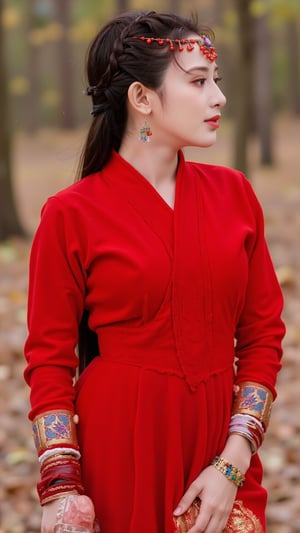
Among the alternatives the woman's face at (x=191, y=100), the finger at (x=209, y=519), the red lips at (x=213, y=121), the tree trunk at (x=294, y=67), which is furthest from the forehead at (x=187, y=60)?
the tree trunk at (x=294, y=67)

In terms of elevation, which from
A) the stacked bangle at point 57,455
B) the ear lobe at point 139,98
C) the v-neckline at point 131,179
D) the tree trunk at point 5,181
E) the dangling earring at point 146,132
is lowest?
the tree trunk at point 5,181

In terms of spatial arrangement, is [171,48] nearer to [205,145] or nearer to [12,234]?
[205,145]

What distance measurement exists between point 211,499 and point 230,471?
0.26 ft

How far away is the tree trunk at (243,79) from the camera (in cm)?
984

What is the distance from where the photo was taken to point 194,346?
2141 mm

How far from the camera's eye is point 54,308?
214cm

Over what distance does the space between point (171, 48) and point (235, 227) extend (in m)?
0.45

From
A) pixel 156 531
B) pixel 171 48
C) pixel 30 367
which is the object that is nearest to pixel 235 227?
pixel 171 48

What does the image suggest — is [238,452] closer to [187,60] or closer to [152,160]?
[152,160]

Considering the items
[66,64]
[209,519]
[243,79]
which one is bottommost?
[66,64]

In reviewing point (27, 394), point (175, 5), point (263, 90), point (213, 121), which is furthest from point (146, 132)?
point (175, 5)

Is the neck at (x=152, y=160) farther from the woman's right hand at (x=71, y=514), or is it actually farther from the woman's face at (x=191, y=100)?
the woman's right hand at (x=71, y=514)

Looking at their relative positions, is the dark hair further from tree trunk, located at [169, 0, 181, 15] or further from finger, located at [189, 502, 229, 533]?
tree trunk, located at [169, 0, 181, 15]

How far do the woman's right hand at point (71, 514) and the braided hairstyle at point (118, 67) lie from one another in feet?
2.59
